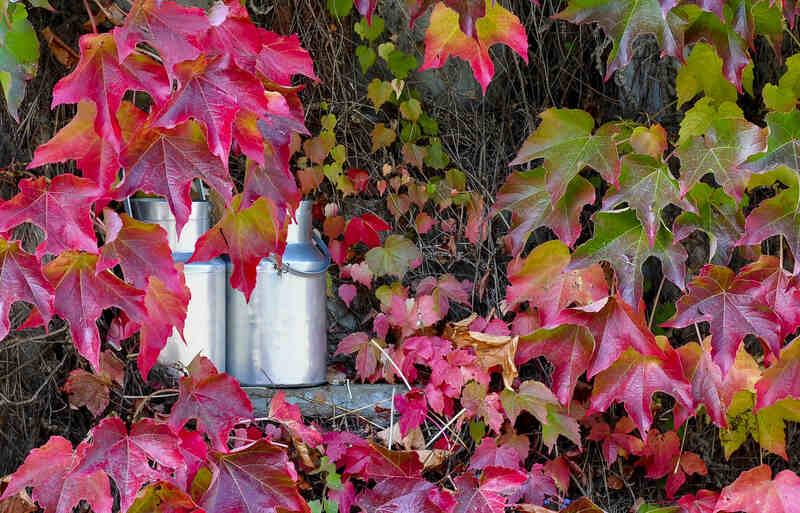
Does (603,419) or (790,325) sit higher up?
(790,325)

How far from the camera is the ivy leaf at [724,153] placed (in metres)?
1.05

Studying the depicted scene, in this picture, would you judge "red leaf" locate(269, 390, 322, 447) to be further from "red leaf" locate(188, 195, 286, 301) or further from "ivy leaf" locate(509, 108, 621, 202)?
"ivy leaf" locate(509, 108, 621, 202)

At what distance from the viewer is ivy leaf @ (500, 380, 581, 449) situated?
4.98 ft

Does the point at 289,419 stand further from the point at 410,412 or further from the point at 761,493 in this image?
the point at 761,493

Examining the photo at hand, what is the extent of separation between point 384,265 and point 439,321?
0.19 metres

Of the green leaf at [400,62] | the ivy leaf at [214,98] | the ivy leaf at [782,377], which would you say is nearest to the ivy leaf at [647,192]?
the ivy leaf at [782,377]

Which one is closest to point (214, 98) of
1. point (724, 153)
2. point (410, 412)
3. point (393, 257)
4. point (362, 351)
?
point (724, 153)

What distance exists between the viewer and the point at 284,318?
1624 mm

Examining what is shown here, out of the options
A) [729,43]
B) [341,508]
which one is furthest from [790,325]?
[341,508]

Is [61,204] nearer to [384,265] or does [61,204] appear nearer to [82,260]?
[82,260]

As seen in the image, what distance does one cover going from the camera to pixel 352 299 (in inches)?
80.2

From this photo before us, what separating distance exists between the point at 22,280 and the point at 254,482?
38 centimetres

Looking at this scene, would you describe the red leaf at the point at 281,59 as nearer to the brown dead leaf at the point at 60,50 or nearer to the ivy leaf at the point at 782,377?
the brown dead leaf at the point at 60,50

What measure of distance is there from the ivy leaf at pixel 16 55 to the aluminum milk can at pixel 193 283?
473 mm
